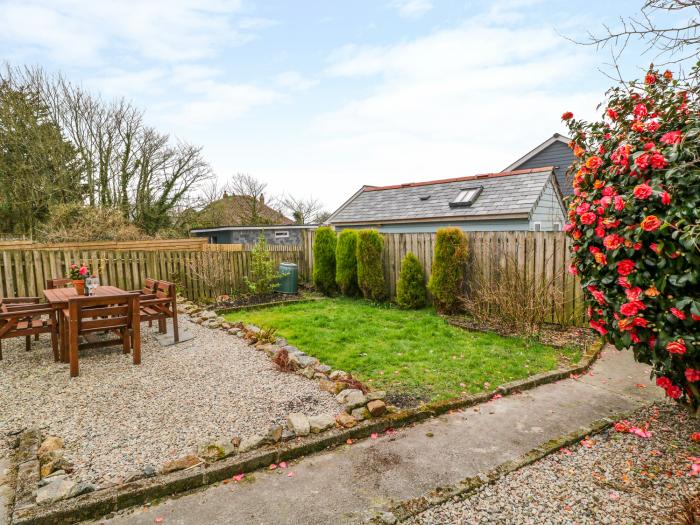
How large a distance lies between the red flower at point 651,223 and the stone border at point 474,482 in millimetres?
1663

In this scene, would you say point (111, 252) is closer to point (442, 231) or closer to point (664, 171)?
point (442, 231)

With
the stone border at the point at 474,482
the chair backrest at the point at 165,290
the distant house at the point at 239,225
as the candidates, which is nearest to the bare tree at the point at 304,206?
the distant house at the point at 239,225

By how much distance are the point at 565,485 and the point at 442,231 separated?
539cm

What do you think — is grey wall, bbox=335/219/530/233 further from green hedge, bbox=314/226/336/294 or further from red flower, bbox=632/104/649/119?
red flower, bbox=632/104/649/119

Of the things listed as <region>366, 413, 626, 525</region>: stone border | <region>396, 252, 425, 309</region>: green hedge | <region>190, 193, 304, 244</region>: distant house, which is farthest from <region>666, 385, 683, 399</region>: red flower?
<region>190, 193, 304, 244</region>: distant house

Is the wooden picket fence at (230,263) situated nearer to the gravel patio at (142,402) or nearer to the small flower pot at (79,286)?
the small flower pot at (79,286)

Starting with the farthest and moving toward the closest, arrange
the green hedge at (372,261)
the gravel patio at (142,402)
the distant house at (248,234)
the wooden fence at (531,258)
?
the distant house at (248,234), the green hedge at (372,261), the wooden fence at (531,258), the gravel patio at (142,402)

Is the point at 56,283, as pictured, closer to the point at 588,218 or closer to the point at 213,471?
the point at 213,471

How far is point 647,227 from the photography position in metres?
2.27

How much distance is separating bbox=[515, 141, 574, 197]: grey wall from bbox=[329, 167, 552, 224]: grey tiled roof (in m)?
4.07

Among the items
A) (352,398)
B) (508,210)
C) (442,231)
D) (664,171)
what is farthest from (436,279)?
(508,210)

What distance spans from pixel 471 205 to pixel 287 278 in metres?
7.26

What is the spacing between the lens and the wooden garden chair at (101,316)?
4.13 metres

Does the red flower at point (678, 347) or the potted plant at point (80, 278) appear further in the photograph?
the potted plant at point (80, 278)
